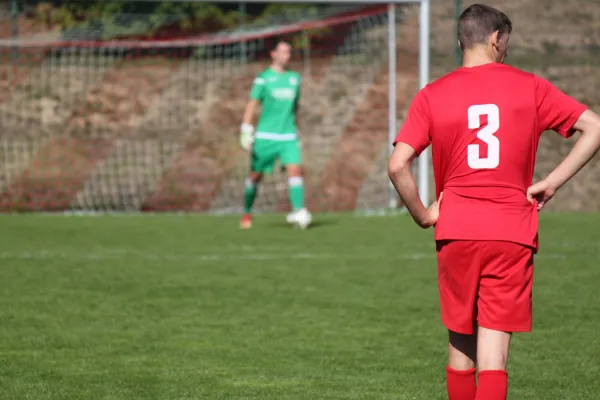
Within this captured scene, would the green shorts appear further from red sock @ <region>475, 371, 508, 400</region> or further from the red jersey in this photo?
red sock @ <region>475, 371, 508, 400</region>

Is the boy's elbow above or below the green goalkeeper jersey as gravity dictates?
above

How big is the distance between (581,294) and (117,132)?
11235mm

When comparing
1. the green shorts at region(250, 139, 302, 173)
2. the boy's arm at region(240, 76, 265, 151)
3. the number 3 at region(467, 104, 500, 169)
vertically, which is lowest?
the green shorts at region(250, 139, 302, 173)

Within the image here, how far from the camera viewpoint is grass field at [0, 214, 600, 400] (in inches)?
220

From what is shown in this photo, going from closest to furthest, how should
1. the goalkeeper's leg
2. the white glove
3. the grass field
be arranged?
the grass field, the white glove, the goalkeeper's leg

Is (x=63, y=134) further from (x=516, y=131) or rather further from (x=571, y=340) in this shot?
(x=516, y=131)

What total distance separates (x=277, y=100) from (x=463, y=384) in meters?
9.22

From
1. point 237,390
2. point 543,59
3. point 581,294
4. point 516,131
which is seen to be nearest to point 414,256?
point 581,294

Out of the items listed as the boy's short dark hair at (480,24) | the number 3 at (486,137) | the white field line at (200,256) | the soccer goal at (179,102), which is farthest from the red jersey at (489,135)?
the soccer goal at (179,102)

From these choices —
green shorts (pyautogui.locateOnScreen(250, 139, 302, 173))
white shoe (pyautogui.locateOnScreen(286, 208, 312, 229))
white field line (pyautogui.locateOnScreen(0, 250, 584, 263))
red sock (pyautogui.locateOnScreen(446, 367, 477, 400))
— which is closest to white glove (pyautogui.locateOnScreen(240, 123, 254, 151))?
green shorts (pyautogui.locateOnScreen(250, 139, 302, 173))

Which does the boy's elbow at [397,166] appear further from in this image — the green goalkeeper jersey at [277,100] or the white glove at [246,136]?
the green goalkeeper jersey at [277,100]

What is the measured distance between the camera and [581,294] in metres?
8.39

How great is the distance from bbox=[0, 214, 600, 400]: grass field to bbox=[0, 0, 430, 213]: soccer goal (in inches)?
182

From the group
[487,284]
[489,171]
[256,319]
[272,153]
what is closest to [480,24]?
[489,171]
